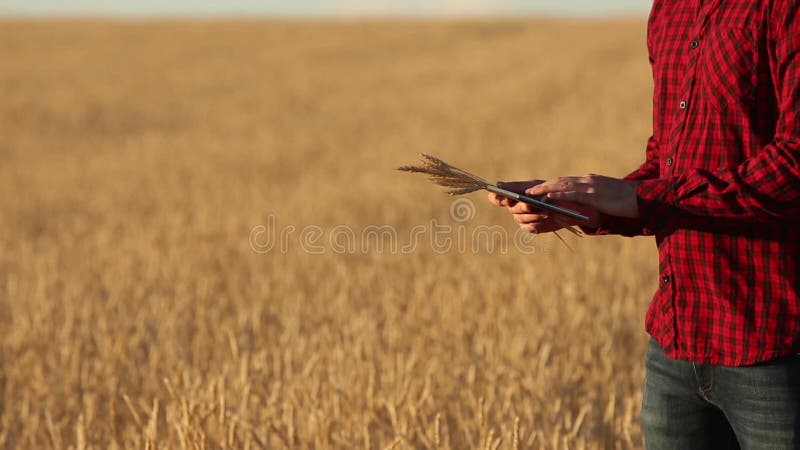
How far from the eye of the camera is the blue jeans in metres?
1.63

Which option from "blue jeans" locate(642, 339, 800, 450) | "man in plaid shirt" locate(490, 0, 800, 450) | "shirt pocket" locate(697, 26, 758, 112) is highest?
"shirt pocket" locate(697, 26, 758, 112)

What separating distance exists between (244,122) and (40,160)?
384 cm

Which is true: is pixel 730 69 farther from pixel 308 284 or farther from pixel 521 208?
pixel 308 284

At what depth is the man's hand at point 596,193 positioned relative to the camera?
161 cm

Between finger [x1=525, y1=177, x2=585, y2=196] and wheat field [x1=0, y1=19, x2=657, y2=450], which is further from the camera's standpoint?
wheat field [x1=0, y1=19, x2=657, y2=450]

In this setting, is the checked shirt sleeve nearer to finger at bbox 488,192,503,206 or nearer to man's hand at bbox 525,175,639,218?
man's hand at bbox 525,175,639,218

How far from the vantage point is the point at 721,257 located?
1.67 metres

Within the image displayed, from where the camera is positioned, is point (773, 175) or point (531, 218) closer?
point (773, 175)

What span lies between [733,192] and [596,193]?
0.23 m
